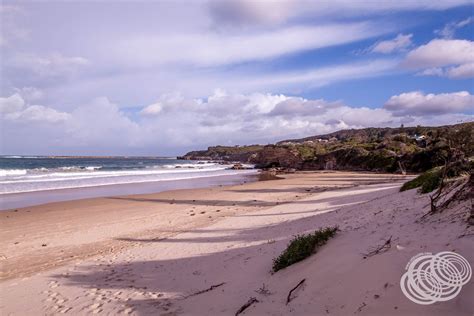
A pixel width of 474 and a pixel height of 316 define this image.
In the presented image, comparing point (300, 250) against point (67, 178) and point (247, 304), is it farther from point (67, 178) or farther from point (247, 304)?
point (67, 178)

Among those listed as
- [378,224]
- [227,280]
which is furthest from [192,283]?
[378,224]

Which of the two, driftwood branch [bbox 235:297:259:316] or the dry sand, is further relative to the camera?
driftwood branch [bbox 235:297:259:316]

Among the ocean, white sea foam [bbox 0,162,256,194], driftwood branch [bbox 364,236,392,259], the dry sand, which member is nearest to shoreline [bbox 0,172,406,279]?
the dry sand

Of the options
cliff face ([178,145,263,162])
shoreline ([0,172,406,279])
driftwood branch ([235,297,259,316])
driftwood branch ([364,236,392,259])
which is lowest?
shoreline ([0,172,406,279])

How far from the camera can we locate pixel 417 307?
133 inches

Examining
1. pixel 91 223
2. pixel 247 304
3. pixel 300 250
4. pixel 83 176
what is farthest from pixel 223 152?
pixel 247 304

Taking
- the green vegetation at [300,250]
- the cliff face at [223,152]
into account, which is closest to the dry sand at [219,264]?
the green vegetation at [300,250]

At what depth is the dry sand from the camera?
13.5 feet

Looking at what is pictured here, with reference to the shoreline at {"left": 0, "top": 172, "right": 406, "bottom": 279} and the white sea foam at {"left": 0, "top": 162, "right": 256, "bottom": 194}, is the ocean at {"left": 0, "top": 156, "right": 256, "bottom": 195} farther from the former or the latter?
the shoreline at {"left": 0, "top": 172, "right": 406, "bottom": 279}

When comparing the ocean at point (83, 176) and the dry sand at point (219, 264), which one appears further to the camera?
the ocean at point (83, 176)

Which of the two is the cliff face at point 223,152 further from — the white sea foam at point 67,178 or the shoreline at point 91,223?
the shoreline at point 91,223

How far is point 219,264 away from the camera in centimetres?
747

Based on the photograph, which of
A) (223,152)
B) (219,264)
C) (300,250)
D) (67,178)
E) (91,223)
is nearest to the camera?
(300,250)

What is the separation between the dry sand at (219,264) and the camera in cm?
411
